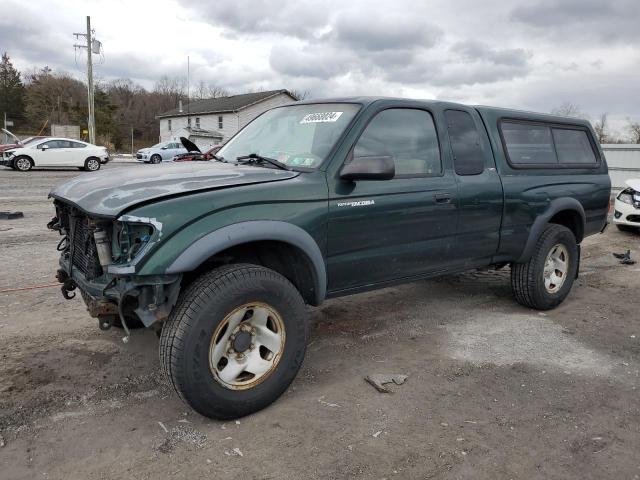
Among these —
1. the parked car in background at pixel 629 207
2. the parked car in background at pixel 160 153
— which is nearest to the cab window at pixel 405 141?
the parked car in background at pixel 629 207

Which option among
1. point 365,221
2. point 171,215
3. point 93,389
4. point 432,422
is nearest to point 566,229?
point 365,221

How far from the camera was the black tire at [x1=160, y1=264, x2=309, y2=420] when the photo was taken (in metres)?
2.73

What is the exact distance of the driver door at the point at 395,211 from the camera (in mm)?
3439

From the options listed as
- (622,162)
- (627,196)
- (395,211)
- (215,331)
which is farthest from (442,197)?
(622,162)

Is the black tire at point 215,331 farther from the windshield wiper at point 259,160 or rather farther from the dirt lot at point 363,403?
the windshield wiper at point 259,160

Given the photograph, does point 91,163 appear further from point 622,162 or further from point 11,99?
point 11,99

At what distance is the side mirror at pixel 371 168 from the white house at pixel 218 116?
42.6m

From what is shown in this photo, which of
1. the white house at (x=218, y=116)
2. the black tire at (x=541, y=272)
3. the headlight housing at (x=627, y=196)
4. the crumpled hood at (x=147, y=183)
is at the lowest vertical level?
the black tire at (x=541, y=272)

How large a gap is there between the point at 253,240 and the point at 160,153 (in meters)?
30.1

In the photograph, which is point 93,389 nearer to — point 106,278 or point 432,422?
point 106,278

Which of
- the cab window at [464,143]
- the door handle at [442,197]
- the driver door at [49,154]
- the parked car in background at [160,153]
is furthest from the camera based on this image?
the parked car in background at [160,153]

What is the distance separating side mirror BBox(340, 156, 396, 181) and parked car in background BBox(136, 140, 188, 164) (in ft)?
92.7

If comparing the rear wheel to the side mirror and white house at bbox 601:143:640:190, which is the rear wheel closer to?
the side mirror

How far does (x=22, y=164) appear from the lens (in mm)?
20156
